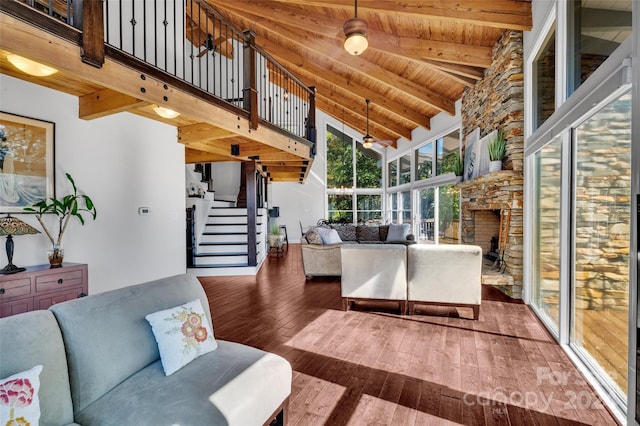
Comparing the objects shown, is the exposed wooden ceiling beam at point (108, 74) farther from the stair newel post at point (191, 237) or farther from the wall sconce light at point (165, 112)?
the stair newel post at point (191, 237)

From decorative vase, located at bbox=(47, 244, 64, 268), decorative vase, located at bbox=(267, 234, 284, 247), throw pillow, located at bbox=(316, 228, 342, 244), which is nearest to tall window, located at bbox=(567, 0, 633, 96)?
throw pillow, located at bbox=(316, 228, 342, 244)

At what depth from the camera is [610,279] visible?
2209 mm

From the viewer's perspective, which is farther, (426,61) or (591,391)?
(426,61)

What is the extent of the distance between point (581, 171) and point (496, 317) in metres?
1.86

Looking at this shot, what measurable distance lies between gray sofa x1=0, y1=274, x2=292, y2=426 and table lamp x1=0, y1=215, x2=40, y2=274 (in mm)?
1603

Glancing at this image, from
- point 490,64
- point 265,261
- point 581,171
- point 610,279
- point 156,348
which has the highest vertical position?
point 490,64

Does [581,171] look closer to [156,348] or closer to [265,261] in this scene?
[156,348]

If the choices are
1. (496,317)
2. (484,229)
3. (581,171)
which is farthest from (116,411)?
Answer: (484,229)

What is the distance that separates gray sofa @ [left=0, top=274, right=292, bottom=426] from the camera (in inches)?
49.9

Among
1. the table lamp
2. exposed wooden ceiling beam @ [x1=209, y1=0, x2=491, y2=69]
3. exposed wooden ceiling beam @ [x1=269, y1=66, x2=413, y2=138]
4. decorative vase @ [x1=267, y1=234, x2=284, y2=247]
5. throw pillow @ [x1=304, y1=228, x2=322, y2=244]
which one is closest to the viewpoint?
the table lamp

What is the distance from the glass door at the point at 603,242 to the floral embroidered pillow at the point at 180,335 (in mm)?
2572

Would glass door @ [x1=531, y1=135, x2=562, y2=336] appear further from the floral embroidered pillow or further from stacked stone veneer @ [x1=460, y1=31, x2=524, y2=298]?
the floral embroidered pillow

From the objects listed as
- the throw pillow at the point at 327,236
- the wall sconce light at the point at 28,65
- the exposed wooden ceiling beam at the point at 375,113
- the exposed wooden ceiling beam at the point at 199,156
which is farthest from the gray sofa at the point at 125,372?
the exposed wooden ceiling beam at the point at 375,113

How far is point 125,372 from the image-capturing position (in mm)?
1576
